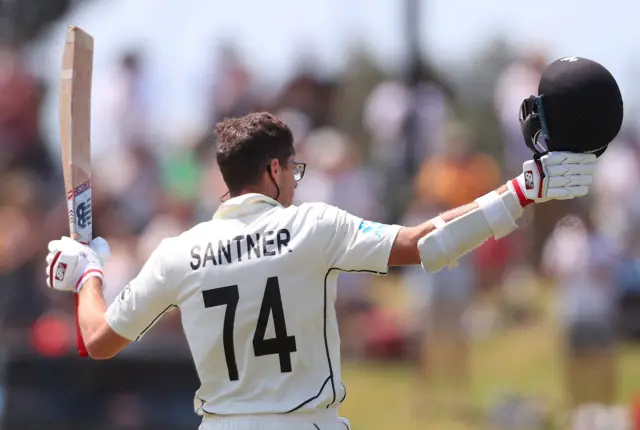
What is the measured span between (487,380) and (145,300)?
24.4 feet

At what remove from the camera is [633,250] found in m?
11.7

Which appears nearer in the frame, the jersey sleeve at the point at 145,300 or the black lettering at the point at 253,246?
the black lettering at the point at 253,246

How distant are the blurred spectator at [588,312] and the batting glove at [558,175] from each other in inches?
251

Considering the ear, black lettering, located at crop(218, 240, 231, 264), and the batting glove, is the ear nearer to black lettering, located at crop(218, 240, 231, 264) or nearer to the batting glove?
black lettering, located at crop(218, 240, 231, 264)

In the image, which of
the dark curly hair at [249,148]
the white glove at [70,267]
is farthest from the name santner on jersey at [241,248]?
the white glove at [70,267]

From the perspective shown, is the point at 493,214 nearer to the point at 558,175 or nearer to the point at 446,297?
the point at 558,175

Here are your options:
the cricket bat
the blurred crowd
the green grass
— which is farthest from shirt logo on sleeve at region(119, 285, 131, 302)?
the green grass

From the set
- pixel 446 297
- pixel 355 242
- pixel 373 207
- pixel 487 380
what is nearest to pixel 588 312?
pixel 446 297

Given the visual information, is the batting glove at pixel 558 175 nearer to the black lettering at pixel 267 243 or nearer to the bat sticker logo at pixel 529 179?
the bat sticker logo at pixel 529 179

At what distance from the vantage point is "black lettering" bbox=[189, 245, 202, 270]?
485 cm

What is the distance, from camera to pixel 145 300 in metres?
4.95

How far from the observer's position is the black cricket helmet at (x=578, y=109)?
4578 mm

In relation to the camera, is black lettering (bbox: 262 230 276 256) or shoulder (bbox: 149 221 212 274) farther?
shoulder (bbox: 149 221 212 274)

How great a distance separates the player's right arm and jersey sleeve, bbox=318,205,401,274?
0.04 m
